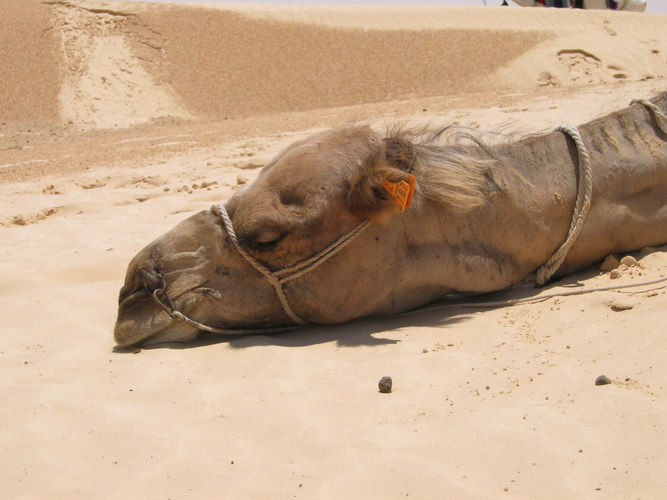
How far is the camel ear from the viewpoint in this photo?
329 cm

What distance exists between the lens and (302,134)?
33.4 feet

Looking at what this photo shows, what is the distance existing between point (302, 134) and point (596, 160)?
6.59m

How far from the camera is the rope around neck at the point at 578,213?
3844 mm

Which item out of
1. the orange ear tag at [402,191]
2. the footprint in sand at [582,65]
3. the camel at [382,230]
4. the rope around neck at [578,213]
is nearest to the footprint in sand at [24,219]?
the camel at [382,230]

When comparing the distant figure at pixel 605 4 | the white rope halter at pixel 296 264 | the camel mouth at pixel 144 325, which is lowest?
the camel mouth at pixel 144 325

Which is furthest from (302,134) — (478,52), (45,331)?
(478,52)

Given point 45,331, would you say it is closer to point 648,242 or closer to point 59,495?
point 59,495

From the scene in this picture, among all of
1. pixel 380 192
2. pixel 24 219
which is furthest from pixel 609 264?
pixel 24 219

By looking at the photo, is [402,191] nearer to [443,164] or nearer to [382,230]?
[382,230]

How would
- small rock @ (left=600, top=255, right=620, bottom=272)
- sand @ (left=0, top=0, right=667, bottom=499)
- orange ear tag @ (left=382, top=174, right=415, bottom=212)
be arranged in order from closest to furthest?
1. sand @ (left=0, top=0, right=667, bottom=499)
2. orange ear tag @ (left=382, top=174, right=415, bottom=212)
3. small rock @ (left=600, top=255, right=620, bottom=272)

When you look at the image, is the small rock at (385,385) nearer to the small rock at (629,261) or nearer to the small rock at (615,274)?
the small rock at (615,274)

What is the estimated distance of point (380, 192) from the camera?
3385mm

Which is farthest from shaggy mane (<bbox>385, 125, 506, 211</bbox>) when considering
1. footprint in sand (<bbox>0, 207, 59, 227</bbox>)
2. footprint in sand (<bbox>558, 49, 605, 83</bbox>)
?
footprint in sand (<bbox>558, 49, 605, 83</bbox>)

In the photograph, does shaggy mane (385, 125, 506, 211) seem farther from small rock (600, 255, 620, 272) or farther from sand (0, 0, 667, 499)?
small rock (600, 255, 620, 272)
